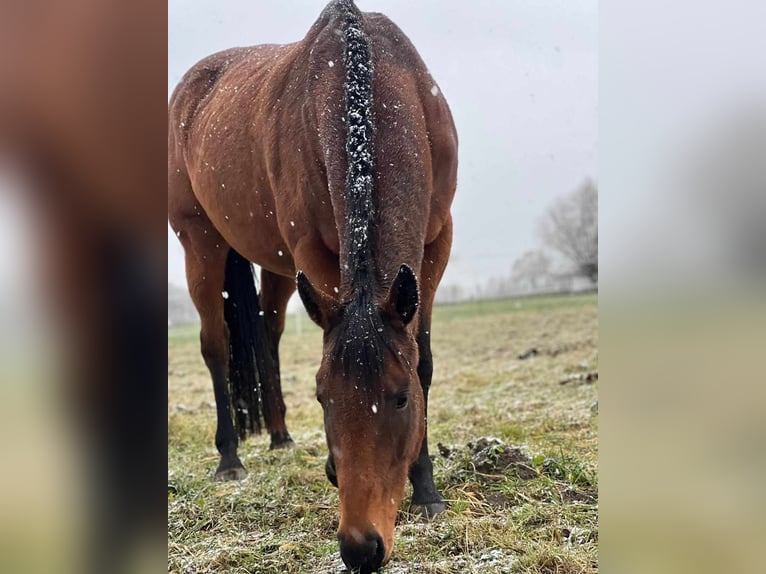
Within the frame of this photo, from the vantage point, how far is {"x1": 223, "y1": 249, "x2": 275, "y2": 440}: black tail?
15.4ft

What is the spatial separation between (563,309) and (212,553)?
10.7 meters

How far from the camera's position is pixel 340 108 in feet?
9.57

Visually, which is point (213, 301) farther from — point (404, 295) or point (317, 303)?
point (404, 295)

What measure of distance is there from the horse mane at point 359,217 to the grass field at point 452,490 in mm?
911

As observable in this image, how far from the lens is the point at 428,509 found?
3.23m

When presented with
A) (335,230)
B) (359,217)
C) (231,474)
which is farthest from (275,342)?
(359,217)

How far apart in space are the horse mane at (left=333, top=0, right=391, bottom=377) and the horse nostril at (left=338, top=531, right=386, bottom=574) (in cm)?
52

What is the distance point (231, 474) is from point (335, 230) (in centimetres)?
215

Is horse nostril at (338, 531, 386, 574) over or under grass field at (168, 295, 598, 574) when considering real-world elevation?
over

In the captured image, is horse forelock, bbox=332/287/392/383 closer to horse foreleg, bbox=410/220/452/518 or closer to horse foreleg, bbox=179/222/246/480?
horse foreleg, bbox=410/220/452/518

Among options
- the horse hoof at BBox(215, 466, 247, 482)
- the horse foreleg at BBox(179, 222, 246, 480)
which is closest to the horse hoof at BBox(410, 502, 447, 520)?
the horse hoof at BBox(215, 466, 247, 482)
